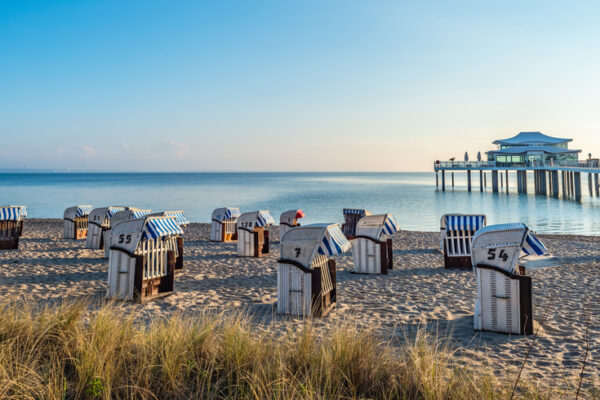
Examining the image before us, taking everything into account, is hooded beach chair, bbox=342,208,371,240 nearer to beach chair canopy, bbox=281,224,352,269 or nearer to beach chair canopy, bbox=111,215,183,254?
beach chair canopy, bbox=281,224,352,269

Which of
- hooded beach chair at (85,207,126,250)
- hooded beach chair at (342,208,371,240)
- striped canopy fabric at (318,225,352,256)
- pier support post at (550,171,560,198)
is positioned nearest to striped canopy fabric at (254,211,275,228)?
hooded beach chair at (342,208,371,240)

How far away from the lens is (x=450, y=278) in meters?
9.04

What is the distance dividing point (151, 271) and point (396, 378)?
509cm

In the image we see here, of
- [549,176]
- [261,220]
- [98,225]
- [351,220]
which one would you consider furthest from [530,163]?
[98,225]

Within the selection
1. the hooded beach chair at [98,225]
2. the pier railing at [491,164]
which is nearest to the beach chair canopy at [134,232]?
the hooded beach chair at [98,225]

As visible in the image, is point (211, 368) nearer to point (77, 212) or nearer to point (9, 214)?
point (9, 214)

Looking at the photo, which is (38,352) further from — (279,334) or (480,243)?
(480,243)

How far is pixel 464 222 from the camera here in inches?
399

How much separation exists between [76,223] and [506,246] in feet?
49.2

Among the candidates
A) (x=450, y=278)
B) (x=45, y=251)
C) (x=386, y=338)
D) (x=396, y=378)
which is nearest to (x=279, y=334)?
(x=386, y=338)

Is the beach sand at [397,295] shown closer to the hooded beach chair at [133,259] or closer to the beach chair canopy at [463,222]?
the hooded beach chair at [133,259]

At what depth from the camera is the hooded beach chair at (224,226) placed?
49.5 feet

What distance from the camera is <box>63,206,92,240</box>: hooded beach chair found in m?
15.5

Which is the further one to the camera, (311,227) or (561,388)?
(311,227)
